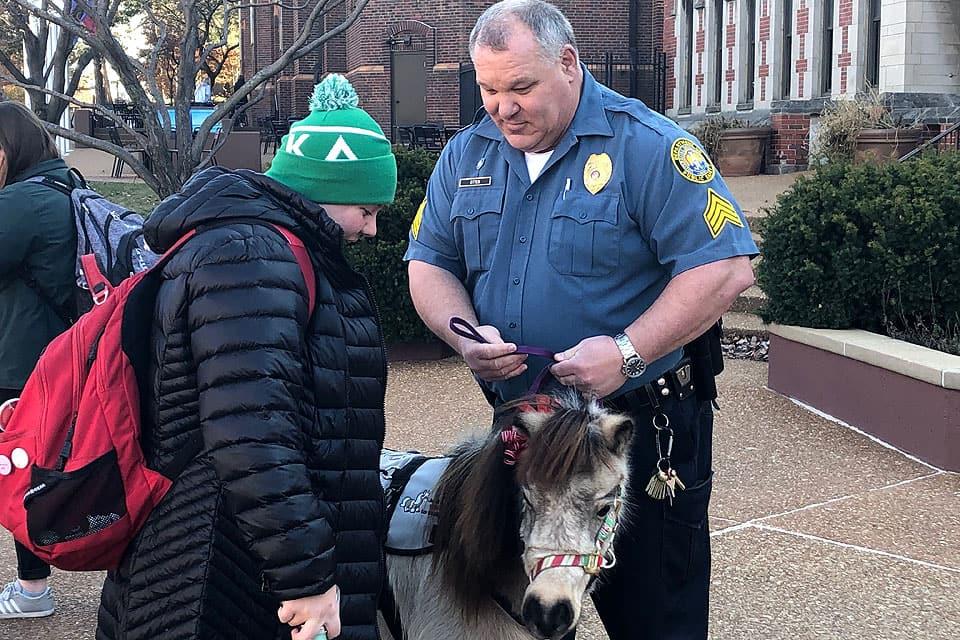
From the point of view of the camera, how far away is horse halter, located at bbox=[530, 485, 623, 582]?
2.57m

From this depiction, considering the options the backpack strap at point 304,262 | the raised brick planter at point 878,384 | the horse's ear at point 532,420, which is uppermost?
the backpack strap at point 304,262

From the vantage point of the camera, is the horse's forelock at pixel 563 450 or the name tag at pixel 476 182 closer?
the horse's forelock at pixel 563 450

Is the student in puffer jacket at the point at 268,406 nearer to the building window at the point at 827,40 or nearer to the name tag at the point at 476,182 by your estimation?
the name tag at the point at 476,182

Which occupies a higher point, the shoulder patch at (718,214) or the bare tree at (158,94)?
the bare tree at (158,94)

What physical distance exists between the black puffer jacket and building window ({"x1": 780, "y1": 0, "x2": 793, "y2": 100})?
69.6ft

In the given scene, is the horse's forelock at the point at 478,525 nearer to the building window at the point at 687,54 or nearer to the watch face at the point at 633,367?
the watch face at the point at 633,367

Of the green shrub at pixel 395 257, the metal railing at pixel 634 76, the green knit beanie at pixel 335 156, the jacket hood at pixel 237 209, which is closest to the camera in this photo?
the jacket hood at pixel 237 209

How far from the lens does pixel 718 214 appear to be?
9.31 ft

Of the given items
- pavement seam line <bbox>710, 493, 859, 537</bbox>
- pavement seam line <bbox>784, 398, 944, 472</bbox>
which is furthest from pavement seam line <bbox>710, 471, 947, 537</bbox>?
pavement seam line <bbox>784, 398, 944, 472</bbox>

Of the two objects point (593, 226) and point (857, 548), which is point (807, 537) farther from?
point (593, 226)

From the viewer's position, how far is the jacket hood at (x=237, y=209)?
7.49 ft

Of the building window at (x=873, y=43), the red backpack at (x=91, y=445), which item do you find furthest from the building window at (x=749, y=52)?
the red backpack at (x=91, y=445)

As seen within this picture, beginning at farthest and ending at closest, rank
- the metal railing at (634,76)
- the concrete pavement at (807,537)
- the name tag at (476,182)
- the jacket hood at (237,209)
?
the metal railing at (634,76)
the concrete pavement at (807,537)
the name tag at (476,182)
the jacket hood at (237,209)

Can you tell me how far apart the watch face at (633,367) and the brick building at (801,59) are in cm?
1280
